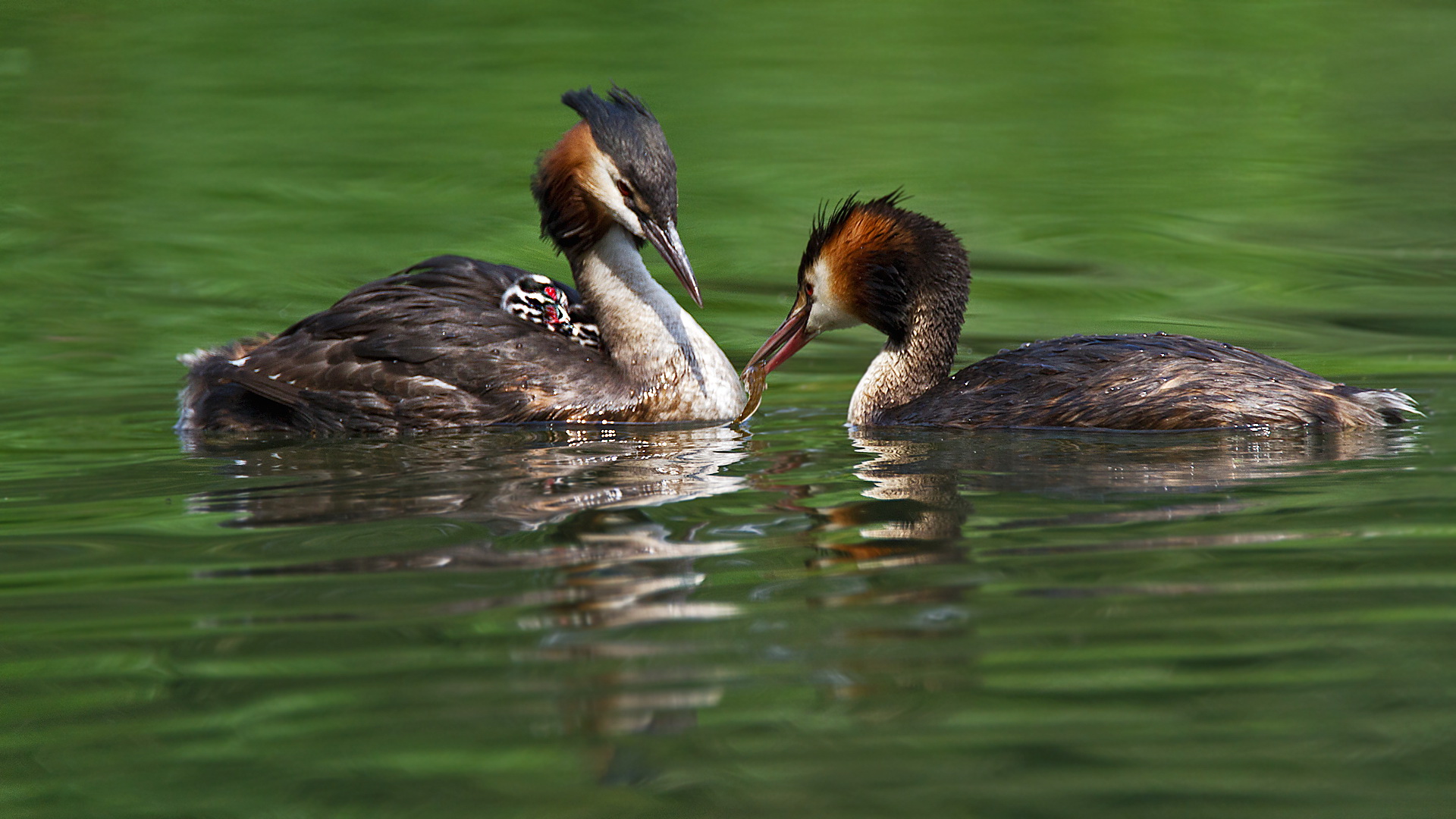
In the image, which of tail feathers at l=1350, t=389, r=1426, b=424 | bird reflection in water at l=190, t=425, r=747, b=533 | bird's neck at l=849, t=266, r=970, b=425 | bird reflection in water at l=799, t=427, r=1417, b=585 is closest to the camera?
bird reflection in water at l=799, t=427, r=1417, b=585

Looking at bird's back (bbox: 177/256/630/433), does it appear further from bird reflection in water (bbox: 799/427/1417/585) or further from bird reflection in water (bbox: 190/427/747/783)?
bird reflection in water (bbox: 799/427/1417/585)

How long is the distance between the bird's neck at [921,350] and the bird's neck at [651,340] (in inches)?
27.9

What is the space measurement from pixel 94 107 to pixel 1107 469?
11.8 meters

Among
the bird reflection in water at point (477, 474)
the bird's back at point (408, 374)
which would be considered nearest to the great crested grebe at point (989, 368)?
the bird reflection in water at point (477, 474)

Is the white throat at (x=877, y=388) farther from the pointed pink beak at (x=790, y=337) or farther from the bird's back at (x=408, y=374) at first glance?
the bird's back at (x=408, y=374)

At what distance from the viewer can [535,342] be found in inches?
307

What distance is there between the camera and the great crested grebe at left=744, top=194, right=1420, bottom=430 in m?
6.77

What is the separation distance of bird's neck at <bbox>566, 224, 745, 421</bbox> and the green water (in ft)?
1.12

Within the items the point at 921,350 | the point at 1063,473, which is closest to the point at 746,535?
the point at 1063,473

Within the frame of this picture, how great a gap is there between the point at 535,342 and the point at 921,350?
5.65 feet

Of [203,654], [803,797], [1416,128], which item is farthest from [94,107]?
[803,797]

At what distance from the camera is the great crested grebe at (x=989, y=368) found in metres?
6.77

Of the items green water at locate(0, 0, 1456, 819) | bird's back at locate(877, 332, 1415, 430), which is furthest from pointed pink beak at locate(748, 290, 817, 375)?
bird's back at locate(877, 332, 1415, 430)

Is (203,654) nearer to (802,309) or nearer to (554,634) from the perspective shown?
(554,634)
